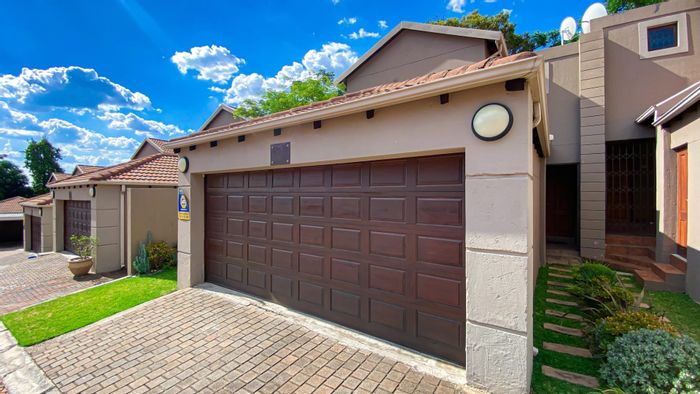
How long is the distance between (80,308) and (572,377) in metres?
8.28

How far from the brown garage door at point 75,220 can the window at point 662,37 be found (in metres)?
18.6

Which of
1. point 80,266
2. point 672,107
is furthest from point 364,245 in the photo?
point 80,266

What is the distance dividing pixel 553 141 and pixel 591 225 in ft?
9.06

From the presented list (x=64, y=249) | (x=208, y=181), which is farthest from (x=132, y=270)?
(x=64, y=249)

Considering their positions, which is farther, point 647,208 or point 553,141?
point 553,141

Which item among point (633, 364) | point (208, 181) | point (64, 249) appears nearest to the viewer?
point (633, 364)

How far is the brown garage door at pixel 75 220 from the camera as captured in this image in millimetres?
10180

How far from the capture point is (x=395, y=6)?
9430mm

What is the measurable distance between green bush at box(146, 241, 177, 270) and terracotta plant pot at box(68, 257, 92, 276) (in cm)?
202

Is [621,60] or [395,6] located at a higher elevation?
→ [395,6]

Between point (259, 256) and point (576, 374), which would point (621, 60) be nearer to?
point (576, 374)

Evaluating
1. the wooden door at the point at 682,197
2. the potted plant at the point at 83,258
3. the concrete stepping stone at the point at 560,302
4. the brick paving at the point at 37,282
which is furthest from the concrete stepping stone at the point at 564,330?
the potted plant at the point at 83,258

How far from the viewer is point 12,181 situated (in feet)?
113

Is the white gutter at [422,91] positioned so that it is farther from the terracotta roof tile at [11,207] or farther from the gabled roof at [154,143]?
the terracotta roof tile at [11,207]
